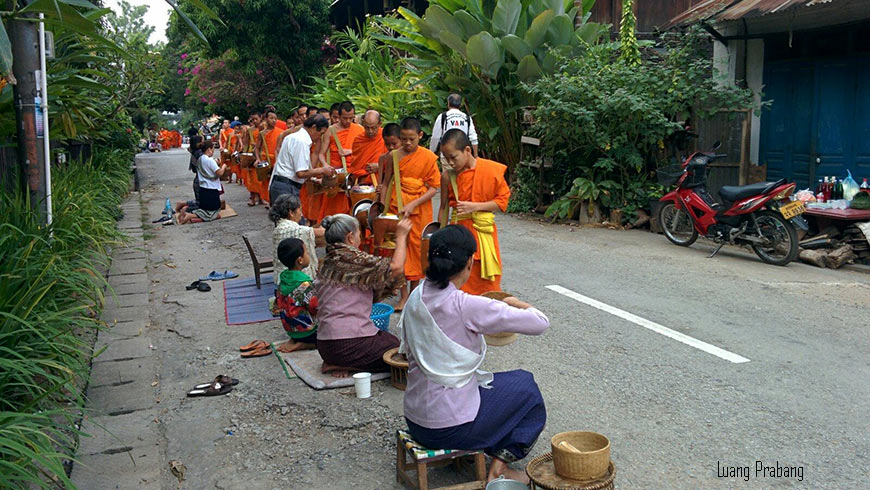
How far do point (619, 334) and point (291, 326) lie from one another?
2.60m

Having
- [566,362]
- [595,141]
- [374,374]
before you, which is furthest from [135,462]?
[595,141]

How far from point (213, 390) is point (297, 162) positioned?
4.78 meters

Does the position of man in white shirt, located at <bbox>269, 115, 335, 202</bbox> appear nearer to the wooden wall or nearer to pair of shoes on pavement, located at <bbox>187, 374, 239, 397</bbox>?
pair of shoes on pavement, located at <bbox>187, 374, 239, 397</bbox>

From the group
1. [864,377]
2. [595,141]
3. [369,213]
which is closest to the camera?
[864,377]

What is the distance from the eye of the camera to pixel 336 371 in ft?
18.2

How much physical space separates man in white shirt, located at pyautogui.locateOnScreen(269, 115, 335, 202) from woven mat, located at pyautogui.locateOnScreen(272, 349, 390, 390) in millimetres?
3607

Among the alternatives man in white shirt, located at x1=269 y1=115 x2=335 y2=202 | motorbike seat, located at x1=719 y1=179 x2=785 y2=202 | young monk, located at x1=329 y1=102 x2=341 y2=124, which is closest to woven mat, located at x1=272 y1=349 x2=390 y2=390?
man in white shirt, located at x1=269 y1=115 x2=335 y2=202

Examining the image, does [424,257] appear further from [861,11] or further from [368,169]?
[861,11]

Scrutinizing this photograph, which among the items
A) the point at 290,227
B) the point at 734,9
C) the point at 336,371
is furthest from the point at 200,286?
the point at 734,9

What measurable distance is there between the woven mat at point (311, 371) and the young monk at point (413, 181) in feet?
4.75

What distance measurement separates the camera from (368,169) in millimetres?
8852

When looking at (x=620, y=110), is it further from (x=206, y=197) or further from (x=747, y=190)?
(x=206, y=197)

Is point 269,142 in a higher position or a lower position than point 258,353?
higher

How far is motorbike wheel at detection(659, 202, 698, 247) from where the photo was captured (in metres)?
10.5
